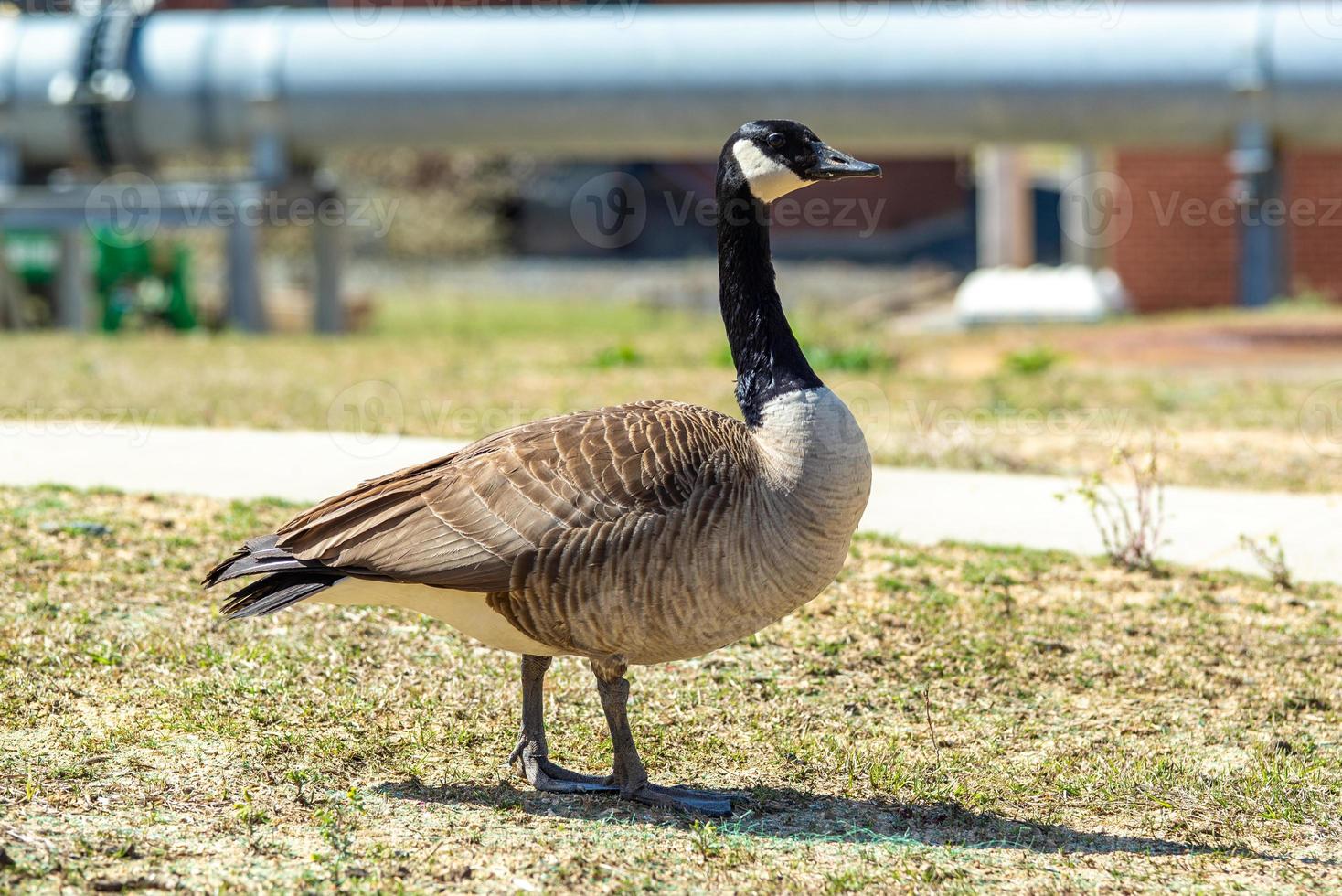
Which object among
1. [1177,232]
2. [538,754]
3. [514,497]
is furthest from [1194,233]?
[514,497]

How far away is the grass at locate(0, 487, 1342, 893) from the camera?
3959 mm

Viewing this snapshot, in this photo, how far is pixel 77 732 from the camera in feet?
15.5

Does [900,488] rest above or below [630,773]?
above

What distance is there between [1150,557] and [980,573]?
0.75 meters

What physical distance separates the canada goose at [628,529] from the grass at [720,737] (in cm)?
47

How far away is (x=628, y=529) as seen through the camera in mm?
4086

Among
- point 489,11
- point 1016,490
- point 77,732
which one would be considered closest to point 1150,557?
point 1016,490

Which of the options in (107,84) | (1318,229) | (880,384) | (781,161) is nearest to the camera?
(781,161)

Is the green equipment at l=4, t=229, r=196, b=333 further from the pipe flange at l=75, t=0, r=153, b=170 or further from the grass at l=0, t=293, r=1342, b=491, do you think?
the grass at l=0, t=293, r=1342, b=491

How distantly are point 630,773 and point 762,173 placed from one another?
1.74 meters

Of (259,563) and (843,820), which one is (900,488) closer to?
(843,820)

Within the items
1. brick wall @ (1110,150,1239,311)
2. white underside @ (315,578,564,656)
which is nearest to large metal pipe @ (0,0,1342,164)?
brick wall @ (1110,150,1239,311)

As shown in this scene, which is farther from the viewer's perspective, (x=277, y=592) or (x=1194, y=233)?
(x=1194, y=233)

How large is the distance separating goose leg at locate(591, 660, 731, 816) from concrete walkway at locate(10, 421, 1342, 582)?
280cm
